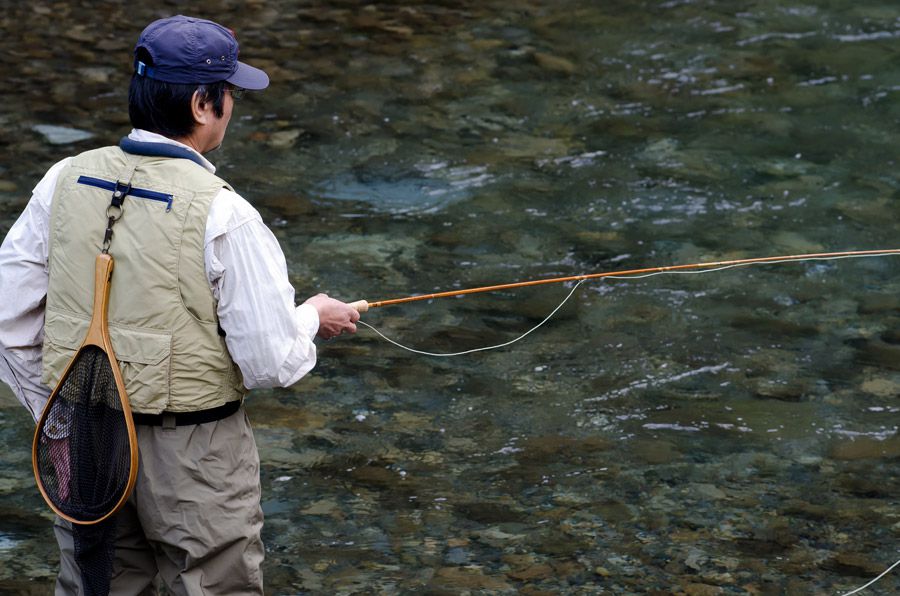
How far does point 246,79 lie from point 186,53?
17 cm

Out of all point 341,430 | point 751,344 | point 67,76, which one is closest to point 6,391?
point 341,430

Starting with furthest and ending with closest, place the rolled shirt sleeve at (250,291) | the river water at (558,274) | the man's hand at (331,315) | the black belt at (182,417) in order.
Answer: the river water at (558,274)
the man's hand at (331,315)
the black belt at (182,417)
the rolled shirt sleeve at (250,291)

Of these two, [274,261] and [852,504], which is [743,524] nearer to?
[852,504]

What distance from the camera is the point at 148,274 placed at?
2.58 metres

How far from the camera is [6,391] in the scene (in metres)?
5.10

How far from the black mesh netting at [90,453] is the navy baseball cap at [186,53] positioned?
61 centimetres

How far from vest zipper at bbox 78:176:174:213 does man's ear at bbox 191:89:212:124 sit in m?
0.21

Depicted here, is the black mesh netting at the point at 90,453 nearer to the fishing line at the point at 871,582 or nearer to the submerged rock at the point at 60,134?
the fishing line at the point at 871,582

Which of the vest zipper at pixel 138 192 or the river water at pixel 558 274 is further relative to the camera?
the river water at pixel 558 274

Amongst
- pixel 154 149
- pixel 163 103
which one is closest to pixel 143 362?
pixel 154 149

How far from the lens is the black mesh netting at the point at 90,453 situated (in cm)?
263

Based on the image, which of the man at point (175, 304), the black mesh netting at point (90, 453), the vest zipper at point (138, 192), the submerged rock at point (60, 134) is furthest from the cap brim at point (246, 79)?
the submerged rock at point (60, 134)

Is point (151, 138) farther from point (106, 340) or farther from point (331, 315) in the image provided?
point (331, 315)

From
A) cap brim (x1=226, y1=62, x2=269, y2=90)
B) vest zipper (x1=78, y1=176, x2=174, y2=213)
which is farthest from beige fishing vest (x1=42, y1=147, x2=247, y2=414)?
cap brim (x1=226, y1=62, x2=269, y2=90)
